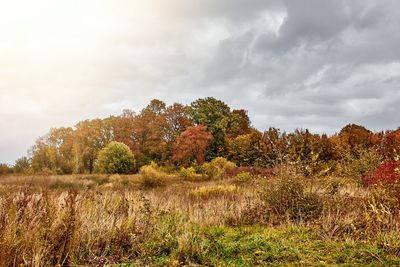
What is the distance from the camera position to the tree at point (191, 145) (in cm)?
3894

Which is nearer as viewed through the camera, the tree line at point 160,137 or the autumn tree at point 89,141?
the tree line at point 160,137

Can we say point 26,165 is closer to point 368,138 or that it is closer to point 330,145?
point 330,145

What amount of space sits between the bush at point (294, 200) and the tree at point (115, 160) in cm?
2635

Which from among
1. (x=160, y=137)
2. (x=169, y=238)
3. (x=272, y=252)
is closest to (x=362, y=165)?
(x=272, y=252)

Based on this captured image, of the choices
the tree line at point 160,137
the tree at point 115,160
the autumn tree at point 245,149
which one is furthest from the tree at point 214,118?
the tree at point 115,160

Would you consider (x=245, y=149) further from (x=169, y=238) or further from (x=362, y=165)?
(x=169, y=238)

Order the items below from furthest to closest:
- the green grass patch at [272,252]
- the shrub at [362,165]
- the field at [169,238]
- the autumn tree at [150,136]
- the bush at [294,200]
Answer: the autumn tree at [150,136]
the shrub at [362,165]
the bush at [294,200]
the green grass patch at [272,252]
the field at [169,238]

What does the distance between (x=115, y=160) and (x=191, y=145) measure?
895 centimetres

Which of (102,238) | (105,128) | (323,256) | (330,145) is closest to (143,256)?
(102,238)

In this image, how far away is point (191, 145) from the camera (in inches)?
1532

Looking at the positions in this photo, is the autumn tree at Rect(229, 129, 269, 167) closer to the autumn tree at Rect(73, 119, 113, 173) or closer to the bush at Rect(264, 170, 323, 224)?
the autumn tree at Rect(73, 119, 113, 173)

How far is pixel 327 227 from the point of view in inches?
276

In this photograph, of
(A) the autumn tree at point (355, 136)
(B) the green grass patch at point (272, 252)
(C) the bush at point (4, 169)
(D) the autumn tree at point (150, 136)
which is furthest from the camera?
(D) the autumn tree at point (150, 136)

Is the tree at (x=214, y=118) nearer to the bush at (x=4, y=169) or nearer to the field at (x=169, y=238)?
the bush at (x=4, y=169)
